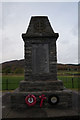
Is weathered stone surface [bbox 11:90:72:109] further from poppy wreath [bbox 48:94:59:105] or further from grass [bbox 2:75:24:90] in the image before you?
grass [bbox 2:75:24:90]

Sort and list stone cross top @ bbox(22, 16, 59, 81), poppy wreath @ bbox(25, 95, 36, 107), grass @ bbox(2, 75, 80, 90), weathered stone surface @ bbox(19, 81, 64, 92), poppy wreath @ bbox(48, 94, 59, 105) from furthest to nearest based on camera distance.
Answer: grass @ bbox(2, 75, 80, 90), stone cross top @ bbox(22, 16, 59, 81), weathered stone surface @ bbox(19, 81, 64, 92), poppy wreath @ bbox(48, 94, 59, 105), poppy wreath @ bbox(25, 95, 36, 107)

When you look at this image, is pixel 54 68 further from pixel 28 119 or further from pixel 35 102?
pixel 28 119

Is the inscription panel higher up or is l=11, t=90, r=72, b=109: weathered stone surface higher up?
the inscription panel

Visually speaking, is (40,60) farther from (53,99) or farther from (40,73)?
(53,99)

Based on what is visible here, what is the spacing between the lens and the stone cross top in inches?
262

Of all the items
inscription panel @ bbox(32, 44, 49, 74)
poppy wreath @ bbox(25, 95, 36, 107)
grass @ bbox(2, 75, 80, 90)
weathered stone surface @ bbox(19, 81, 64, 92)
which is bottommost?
grass @ bbox(2, 75, 80, 90)

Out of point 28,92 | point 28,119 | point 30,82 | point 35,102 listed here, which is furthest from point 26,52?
point 28,119

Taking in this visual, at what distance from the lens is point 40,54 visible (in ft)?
22.2

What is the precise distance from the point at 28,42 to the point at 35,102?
3549 millimetres

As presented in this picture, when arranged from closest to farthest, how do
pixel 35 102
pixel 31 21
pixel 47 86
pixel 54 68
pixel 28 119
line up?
pixel 28 119
pixel 35 102
pixel 47 86
pixel 54 68
pixel 31 21

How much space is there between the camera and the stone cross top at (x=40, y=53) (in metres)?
6.66

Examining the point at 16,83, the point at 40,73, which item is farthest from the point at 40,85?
the point at 16,83

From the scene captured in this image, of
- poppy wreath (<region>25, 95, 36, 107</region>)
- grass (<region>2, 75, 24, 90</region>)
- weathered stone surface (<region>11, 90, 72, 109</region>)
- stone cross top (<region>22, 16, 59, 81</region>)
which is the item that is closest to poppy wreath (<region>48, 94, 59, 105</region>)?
weathered stone surface (<region>11, 90, 72, 109</region>)

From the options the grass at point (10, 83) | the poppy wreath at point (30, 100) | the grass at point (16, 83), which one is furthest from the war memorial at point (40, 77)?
the grass at point (10, 83)
